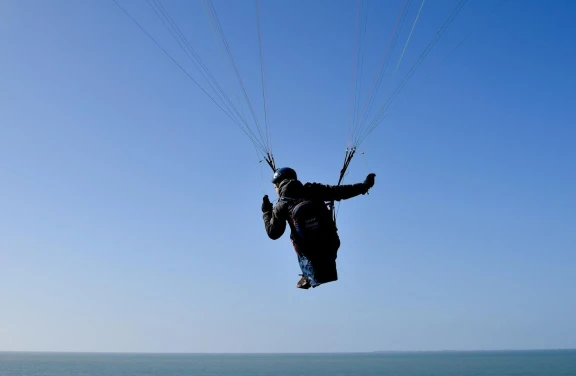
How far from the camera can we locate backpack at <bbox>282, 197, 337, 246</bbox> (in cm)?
800

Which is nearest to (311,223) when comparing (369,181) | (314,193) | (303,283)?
(314,193)

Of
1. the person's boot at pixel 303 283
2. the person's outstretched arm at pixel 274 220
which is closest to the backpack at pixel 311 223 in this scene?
Answer: the person's outstretched arm at pixel 274 220

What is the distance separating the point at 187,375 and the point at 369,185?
136 m

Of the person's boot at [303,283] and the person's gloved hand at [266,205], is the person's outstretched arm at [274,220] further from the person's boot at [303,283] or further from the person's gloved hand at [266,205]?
the person's boot at [303,283]

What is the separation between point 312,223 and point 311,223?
15mm

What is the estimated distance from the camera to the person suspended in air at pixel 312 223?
26.3ft

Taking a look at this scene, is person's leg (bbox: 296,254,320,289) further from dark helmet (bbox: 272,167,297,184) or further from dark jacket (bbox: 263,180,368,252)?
dark helmet (bbox: 272,167,297,184)

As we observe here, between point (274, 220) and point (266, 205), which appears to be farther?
point (266, 205)

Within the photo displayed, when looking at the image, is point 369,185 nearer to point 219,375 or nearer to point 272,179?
point 272,179

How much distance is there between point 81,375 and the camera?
128250mm

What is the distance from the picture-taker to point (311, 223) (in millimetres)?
8000

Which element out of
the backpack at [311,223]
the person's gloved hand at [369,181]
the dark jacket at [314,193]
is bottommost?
the backpack at [311,223]

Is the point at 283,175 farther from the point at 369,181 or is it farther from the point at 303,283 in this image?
the point at 303,283

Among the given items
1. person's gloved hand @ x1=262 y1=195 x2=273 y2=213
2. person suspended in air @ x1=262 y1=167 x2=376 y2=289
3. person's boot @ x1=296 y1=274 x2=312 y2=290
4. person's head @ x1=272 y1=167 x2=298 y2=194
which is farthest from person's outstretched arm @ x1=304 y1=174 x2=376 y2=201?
person's boot @ x1=296 y1=274 x2=312 y2=290
